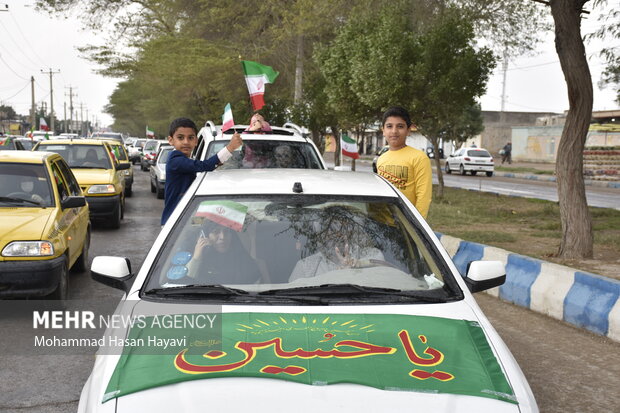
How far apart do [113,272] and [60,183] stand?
4532 mm

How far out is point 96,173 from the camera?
12.9 meters

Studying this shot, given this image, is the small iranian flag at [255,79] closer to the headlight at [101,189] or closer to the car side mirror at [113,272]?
the headlight at [101,189]

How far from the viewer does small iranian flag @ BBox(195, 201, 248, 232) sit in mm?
3689

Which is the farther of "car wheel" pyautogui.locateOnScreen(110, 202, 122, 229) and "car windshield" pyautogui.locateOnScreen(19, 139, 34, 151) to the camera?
"car windshield" pyautogui.locateOnScreen(19, 139, 34, 151)

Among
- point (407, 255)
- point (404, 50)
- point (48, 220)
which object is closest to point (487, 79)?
point (404, 50)

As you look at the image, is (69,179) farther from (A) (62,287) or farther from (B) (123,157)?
(B) (123,157)

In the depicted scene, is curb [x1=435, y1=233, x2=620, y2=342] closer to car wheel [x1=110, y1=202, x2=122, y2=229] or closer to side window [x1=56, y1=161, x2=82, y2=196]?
side window [x1=56, y1=161, x2=82, y2=196]

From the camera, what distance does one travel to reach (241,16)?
30.8 meters

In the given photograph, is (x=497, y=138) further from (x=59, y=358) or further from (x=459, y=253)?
(x=59, y=358)

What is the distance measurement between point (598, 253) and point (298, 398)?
30.4 feet

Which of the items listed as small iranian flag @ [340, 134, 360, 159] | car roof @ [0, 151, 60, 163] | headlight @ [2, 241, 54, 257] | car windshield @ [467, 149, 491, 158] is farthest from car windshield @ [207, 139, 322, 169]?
car windshield @ [467, 149, 491, 158]

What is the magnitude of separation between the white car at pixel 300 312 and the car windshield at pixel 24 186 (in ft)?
11.5

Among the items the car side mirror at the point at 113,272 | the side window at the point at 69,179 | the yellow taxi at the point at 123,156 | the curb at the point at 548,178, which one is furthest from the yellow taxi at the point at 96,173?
the curb at the point at 548,178

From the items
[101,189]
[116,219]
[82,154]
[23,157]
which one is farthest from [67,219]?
[82,154]
